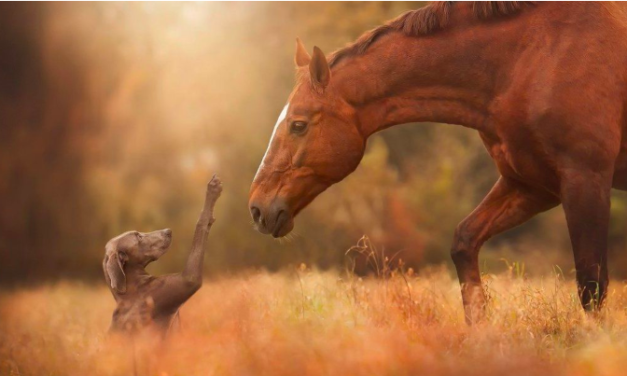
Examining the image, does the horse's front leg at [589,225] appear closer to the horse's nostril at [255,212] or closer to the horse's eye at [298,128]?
the horse's eye at [298,128]

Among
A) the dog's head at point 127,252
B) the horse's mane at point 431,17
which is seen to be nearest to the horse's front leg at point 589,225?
the horse's mane at point 431,17

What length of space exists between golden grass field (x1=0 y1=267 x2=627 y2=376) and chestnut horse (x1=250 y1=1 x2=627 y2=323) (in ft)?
1.25

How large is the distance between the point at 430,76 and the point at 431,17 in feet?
1.41

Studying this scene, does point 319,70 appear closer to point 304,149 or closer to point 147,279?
point 304,149

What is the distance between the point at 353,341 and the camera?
409cm

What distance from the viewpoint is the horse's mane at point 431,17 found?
5367 mm

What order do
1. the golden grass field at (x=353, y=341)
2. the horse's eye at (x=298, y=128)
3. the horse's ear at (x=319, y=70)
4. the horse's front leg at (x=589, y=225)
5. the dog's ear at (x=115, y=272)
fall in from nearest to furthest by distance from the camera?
1. the golden grass field at (x=353, y=341)
2. the dog's ear at (x=115, y=272)
3. the horse's front leg at (x=589, y=225)
4. the horse's ear at (x=319, y=70)
5. the horse's eye at (x=298, y=128)

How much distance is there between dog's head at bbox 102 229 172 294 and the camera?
4863mm

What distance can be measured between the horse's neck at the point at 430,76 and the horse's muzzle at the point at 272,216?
856mm

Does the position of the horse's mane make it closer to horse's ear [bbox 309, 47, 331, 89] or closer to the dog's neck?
horse's ear [bbox 309, 47, 331, 89]

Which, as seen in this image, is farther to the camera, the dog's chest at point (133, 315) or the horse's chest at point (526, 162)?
the horse's chest at point (526, 162)

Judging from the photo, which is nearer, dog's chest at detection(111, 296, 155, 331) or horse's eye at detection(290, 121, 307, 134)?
dog's chest at detection(111, 296, 155, 331)

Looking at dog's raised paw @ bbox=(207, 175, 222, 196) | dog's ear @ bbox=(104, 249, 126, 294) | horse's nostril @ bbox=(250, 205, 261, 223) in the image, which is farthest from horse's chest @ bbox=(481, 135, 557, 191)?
dog's ear @ bbox=(104, 249, 126, 294)

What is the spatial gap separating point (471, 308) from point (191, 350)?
6.89 ft
